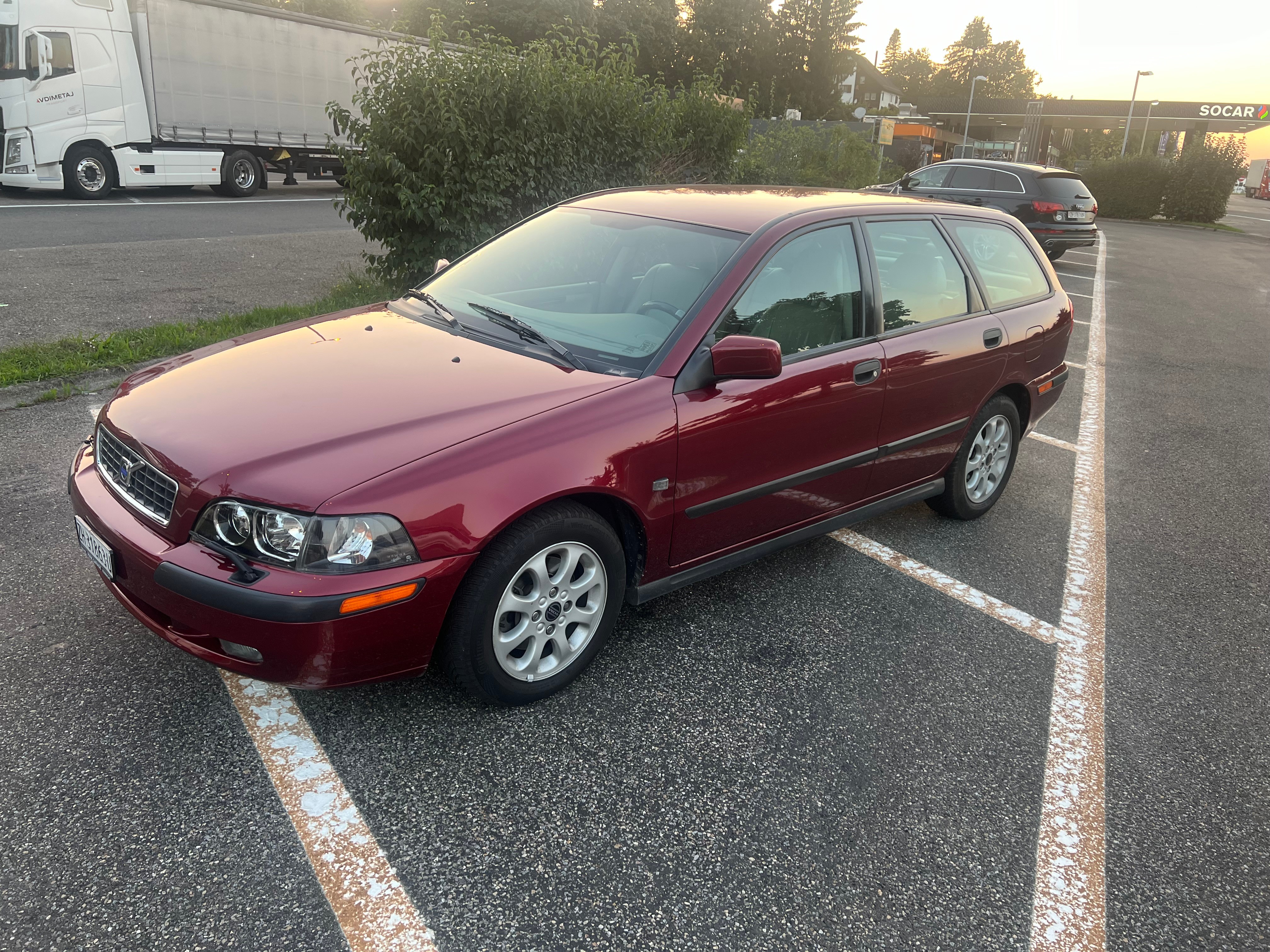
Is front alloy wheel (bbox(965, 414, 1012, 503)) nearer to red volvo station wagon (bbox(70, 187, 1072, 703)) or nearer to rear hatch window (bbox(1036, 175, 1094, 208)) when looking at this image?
red volvo station wagon (bbox(70, 187, 1072, 703))

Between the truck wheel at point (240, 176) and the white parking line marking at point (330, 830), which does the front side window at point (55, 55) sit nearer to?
the truck wheel at point (240, 176)

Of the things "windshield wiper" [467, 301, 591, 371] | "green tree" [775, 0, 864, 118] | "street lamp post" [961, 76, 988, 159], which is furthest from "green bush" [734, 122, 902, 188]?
"street lamp post" [961, 76, 988, 159]

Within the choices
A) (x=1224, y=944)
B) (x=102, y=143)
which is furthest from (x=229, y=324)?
(x=102, y=143)

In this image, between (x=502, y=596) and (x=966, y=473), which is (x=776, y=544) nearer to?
(x=502, y=596)

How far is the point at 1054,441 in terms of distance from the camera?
6301 millimetres

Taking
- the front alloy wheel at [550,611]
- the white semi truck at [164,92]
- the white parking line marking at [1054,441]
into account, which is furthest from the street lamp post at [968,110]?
the front alloy wheel at [550,611]

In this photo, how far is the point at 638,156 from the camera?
890cm

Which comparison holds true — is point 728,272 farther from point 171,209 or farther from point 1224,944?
point 171,209

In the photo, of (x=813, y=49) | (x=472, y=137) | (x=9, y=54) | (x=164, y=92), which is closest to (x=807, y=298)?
(x=472, y=137)

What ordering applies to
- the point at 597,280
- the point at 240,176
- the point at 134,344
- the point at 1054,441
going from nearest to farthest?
the point at 597,280
the point at 1054,441
the point at 134,344
the point at 240,176

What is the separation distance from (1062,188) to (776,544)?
1420 cm

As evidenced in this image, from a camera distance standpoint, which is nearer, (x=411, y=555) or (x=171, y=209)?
(x=411, y=555)

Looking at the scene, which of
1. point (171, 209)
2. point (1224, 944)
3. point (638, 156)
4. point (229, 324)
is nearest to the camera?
point (1224, 944)

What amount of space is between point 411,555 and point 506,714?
2.36 feet
